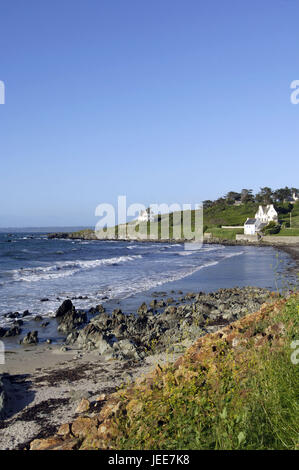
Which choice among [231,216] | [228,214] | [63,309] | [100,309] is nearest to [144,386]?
[63,309]

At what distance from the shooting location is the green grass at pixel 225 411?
4.37 meters

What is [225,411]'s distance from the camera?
166 inches

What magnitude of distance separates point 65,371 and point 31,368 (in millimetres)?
1284

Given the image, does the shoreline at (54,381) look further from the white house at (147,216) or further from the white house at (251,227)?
the white house at (147,216)

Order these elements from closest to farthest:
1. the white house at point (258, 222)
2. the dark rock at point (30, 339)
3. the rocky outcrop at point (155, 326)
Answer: the rocky outcrop at point (155, 326)
the dark rock at point (30, 339)
the white house at point (258, 222)

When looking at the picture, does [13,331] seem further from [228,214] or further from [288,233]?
[228,214]

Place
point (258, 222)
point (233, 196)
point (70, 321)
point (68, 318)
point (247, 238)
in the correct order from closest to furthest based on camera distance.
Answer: point (70, 321), point (68, 318), point (247, 238), point (258, 222), point (233, 196)

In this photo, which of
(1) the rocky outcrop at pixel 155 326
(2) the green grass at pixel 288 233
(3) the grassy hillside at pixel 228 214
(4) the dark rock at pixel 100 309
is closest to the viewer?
(1) the rocky outcrop at pixel 155 326

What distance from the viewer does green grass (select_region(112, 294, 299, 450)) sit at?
4371mm

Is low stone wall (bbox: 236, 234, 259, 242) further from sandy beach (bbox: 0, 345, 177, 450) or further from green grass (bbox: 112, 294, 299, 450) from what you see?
green grass (bbox: 112, 294, 299, 450)

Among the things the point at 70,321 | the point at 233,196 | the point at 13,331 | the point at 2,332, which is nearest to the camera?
the point at 2,332

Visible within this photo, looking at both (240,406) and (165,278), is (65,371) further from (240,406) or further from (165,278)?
(165,278)

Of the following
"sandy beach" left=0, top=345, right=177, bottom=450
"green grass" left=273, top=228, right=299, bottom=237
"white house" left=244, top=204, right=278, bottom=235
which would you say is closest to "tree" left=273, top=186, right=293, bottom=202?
"white house" left=244, top=204, right=278, bottom=235

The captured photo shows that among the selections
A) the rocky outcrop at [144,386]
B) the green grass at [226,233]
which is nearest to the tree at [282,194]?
the green grass at [226,233]
